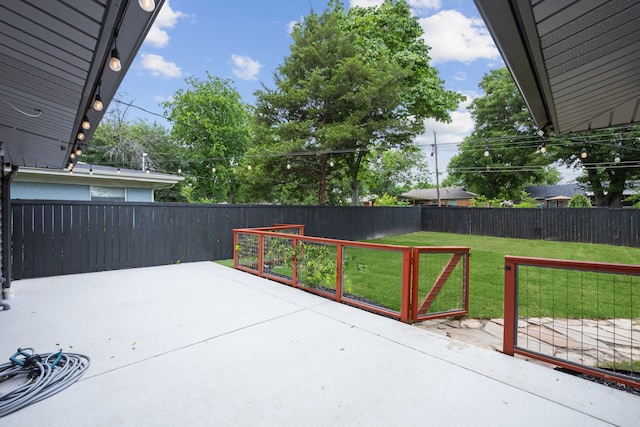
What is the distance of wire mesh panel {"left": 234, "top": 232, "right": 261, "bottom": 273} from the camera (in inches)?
221

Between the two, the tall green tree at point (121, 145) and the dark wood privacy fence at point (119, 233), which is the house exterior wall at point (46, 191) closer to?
the dark wood privacy fence at point (119, 233)

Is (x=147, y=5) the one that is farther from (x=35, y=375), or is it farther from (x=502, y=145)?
(x=502, y=145)

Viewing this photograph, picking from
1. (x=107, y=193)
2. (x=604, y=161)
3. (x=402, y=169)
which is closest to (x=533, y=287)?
(x=107, y=193)

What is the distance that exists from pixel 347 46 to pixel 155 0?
10.4 m

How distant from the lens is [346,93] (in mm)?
10227

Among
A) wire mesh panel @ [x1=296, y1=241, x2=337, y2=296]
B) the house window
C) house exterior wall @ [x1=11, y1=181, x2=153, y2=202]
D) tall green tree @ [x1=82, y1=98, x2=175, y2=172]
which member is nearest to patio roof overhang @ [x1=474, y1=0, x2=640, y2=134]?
wire mesh panel @ [x1=296, y1=241, x2=337, y2=296]

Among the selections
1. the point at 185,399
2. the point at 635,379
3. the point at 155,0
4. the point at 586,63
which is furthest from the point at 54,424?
the point at 586,63

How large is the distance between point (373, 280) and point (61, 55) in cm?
500

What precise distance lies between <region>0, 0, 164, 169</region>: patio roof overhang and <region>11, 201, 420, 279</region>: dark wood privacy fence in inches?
82.4

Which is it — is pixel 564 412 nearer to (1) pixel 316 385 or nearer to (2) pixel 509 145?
(1) pixel 316 385

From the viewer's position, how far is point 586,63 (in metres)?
2.14

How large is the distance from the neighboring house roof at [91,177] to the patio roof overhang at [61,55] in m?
5.22

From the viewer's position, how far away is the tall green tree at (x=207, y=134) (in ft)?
68.2

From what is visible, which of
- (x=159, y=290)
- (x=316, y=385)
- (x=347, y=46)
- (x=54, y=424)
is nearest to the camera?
(x=54, y=424)
